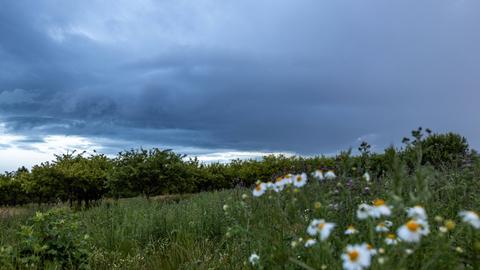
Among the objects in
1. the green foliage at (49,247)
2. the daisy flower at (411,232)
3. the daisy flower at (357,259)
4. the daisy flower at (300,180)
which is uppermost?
the daisy flower at (300,180)

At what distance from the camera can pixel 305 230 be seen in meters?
4.25

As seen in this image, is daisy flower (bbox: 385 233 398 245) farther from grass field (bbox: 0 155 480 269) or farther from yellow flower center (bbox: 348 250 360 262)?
yellow flower center (bbox: 348 250 360 262)

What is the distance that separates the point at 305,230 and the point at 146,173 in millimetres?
11362

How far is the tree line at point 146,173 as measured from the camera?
1512 centimetres

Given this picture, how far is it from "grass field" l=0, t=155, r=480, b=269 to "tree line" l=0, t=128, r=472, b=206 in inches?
224

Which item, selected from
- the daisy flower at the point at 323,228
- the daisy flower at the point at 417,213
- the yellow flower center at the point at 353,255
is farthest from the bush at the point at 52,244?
the daisy flower at the point at 417,213

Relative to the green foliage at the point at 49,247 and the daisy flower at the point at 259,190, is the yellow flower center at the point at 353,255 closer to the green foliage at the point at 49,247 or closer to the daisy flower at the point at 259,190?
the daisy flower at the point at 259,190

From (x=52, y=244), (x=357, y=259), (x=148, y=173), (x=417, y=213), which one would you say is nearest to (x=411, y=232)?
(x=417, y=213)

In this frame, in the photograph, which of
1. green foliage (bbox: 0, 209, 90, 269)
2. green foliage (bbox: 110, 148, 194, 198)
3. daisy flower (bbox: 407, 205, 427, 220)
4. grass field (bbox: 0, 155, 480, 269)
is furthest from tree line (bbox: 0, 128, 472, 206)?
daisy flower (bbox: 407, 205, 427, 220)

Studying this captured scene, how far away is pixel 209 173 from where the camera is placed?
59.0ft

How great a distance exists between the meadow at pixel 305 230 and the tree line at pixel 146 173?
6173mm

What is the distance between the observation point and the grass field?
317 cm

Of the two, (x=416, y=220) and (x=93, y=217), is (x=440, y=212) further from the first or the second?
(x=93, y=217)

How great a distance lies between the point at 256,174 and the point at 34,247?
1335 centimetres
